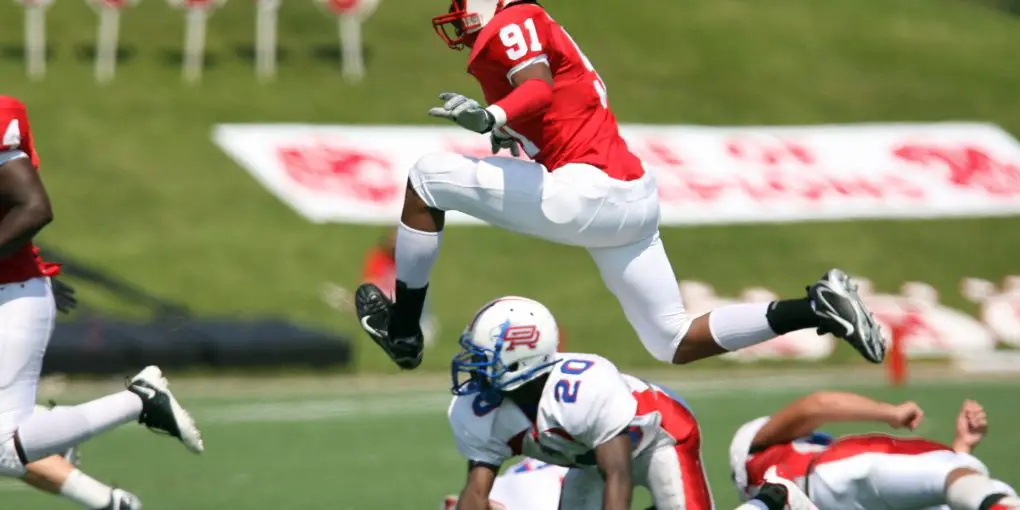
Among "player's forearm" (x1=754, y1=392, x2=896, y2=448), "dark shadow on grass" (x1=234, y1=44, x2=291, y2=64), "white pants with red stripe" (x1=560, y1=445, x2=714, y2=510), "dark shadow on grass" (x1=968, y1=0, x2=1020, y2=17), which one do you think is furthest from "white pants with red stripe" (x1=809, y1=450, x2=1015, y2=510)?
"dark shadow on grass" (x1=968, y1=0, x2=1020, y2=17)

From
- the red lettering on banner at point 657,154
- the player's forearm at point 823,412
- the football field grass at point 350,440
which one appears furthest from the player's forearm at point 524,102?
the red lettering on banner at point 657,154

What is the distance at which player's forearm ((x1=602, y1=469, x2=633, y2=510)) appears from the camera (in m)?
5.79

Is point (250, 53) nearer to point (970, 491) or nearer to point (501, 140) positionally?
point (501, 140)

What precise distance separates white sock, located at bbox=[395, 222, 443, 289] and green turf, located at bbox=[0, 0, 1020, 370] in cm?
1031

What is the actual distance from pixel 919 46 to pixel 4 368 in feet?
79.7

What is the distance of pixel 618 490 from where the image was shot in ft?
19.1

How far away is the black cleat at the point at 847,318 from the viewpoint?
254 inches

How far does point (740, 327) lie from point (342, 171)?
47.4 ft

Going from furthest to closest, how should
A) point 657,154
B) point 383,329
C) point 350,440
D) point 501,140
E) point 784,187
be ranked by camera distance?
point 784,187 → point 657,154 → point 350,440 → point 383,329 → point 501,140

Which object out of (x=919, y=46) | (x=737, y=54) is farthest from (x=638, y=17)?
(x=919, y=46)

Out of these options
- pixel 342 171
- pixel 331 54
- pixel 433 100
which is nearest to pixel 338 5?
pixel 331 54

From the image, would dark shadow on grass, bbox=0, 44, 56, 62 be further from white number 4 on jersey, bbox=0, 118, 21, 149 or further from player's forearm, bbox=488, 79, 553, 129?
player's forearm, bbox=488, 79, 553, 129

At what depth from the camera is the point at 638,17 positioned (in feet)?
91.0

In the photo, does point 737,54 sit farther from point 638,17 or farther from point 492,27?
point 492,27
